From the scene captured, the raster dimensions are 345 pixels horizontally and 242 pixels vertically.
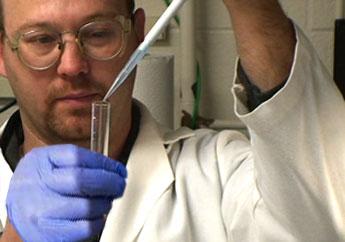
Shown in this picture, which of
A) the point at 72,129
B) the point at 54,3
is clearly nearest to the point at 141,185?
the point at 72,129

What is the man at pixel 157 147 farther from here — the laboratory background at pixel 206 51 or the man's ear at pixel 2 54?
the laboratory background at pixel 206 51

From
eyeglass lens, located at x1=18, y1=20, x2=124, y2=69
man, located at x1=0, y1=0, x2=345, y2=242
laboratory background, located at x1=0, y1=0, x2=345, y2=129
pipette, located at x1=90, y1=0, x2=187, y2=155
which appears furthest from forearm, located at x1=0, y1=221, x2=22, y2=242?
laboratory background, located at x1=0, y1=0, x2=345, y2=129

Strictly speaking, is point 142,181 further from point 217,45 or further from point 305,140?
point 217,45

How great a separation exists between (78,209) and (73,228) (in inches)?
1.2

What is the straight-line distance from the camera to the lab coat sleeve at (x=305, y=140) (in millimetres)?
933

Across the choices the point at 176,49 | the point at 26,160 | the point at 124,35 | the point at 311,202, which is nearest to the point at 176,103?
the point at 176,49

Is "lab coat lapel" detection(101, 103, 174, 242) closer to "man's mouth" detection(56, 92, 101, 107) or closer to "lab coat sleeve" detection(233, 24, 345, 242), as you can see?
"man's mouth" detection(56, 92, 101, 107)

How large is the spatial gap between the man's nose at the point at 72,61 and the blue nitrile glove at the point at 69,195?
0.24 meters

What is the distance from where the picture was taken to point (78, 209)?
994mm

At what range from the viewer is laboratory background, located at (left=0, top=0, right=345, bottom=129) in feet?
5.65

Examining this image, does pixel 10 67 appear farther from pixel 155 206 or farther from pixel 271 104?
pixel 271 104

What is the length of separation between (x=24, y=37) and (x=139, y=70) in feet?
1.10

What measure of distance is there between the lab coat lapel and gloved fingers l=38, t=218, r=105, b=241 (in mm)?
253

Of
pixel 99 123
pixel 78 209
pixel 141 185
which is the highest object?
pixel 99 123
